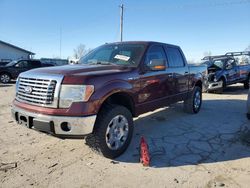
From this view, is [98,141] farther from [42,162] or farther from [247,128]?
[247,128]

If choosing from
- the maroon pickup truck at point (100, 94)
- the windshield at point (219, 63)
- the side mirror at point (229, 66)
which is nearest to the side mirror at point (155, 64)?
the maroon pickup truck at point (100, 94)

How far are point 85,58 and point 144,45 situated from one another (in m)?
1.40

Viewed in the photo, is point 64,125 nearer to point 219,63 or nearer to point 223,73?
point 223,73

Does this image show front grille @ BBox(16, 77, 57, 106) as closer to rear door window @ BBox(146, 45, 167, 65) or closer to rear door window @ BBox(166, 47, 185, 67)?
rear door window @ BBox(146, 45, 167, 65)

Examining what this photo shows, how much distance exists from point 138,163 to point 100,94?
1271 millimetres

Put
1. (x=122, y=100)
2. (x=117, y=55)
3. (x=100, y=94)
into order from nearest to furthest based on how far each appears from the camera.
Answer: (x=100, y=94) < (x=122, y=100) < (x=117, y=55)

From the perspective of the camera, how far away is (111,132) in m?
3.94

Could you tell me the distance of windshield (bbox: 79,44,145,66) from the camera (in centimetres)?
473

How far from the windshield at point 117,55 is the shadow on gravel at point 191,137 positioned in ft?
5.27

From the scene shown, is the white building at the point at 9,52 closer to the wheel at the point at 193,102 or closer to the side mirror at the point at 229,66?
the side mirror at the point at 229,66

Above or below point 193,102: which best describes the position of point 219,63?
above

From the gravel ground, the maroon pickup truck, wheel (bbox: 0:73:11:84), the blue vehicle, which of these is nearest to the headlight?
the maroon pickup truck

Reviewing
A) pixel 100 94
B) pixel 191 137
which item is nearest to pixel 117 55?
pixel 100 94

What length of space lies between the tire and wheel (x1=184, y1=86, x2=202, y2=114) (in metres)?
3.28
